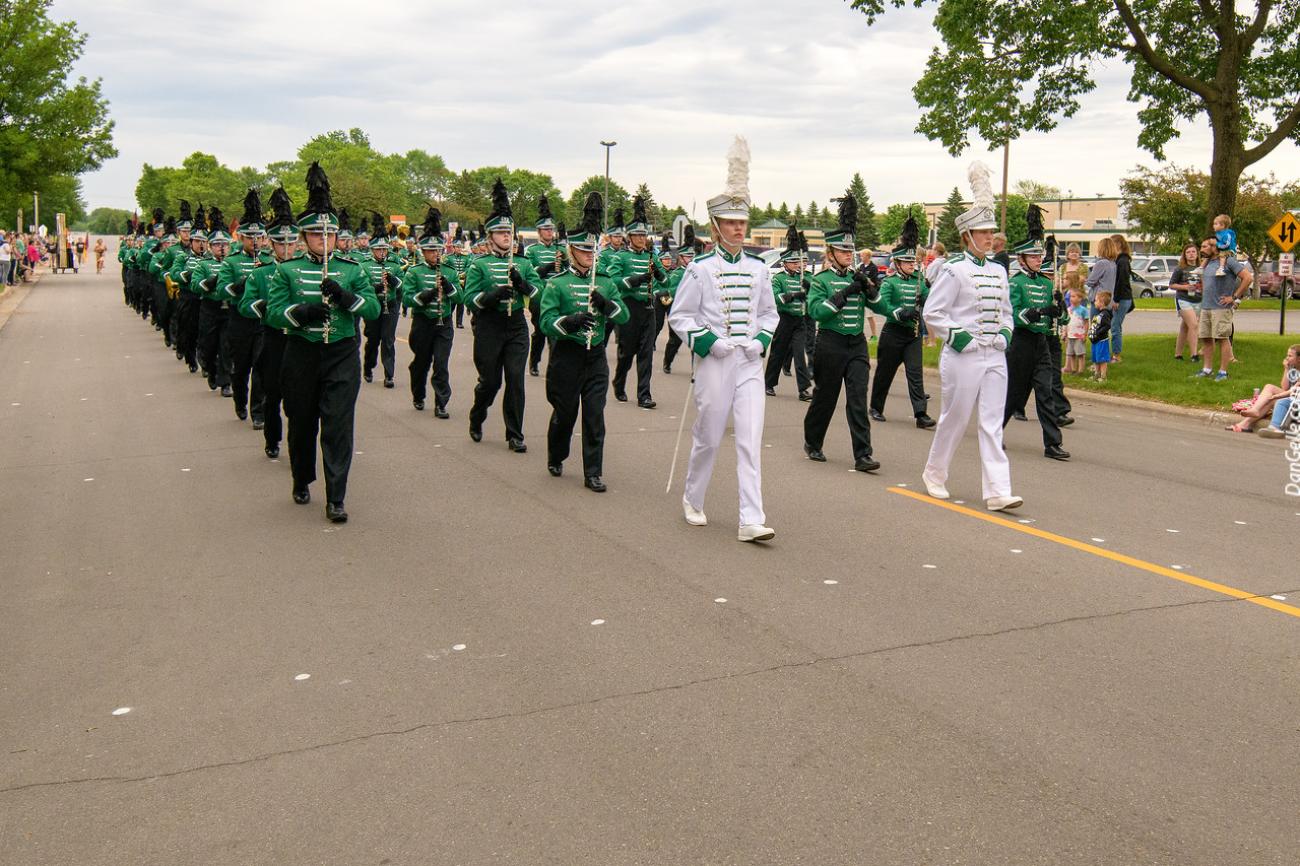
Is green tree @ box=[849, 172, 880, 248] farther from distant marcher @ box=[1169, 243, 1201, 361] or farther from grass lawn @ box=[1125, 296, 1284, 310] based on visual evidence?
distant marcher @ box=[1169, 243, 1201, 361]

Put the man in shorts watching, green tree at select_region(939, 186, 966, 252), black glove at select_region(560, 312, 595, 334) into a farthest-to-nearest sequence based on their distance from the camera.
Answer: green tree at select_region(939, 186, 966, 252)
the man in shorts watching
black glove at select_region(560, 312, 595, 334)

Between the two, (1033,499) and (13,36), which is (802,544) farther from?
(13,36)

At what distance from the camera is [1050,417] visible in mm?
10961

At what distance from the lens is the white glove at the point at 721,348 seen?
7.68 m

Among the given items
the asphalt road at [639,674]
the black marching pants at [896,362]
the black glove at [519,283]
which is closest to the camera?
the asphalt road at [639,674]

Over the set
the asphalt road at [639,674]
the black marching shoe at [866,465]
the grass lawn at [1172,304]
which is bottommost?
the asphalt road at [639,674]

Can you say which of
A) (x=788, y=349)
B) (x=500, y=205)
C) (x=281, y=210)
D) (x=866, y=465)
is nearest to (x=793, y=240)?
(x=788, y=349)

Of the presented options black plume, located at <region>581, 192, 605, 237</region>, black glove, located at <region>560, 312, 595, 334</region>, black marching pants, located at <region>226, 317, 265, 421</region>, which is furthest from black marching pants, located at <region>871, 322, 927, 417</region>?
black marching pants, located at <region>226, 317, 265, 421</region>

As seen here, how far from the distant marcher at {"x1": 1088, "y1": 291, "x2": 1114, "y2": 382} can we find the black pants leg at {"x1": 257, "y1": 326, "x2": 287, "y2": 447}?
10.7 meters

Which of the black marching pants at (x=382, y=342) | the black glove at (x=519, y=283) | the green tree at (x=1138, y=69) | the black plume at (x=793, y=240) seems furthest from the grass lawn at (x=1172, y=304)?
the black glove at (x=519, y=283)

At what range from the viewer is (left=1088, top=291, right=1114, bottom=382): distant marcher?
15742 mm

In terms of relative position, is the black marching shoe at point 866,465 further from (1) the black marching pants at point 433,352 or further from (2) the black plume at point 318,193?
(1) the black marching pants at point 433,352

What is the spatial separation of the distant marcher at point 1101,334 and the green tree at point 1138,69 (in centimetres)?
348

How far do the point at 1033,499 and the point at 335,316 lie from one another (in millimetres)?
5213
